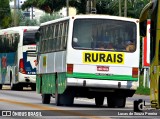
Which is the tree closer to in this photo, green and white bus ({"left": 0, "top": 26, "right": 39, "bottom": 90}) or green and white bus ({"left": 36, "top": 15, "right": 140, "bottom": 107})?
green and white bus ({"left": 0, "top": 26, "right": 39, "bottom": 90})

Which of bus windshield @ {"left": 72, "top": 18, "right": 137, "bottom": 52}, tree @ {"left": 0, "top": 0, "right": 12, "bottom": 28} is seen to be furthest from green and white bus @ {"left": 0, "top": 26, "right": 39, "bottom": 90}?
tree @ {"left": 0, "top": 0, "right": 12, "bottom": 28}

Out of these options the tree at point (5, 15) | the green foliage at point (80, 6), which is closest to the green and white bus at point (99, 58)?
the green foliage at point (80, 6)

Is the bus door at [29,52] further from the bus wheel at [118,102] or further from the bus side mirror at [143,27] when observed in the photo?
the bus side mirror at [143,27]

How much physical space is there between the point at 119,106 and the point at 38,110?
3.66 meters

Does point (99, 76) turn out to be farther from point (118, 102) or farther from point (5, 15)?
point (5, 15)

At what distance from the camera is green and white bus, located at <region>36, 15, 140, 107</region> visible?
91.5ft

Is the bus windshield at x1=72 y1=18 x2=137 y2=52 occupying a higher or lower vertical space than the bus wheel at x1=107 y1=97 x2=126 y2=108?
higher

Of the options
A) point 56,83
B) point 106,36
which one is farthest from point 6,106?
point 106,36

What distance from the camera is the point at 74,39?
28.0m

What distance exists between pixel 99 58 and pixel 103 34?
0.79 m

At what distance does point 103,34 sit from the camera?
28.2m

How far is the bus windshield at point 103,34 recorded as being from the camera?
27978 millimetres

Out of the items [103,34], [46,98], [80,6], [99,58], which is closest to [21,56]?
[46,98]

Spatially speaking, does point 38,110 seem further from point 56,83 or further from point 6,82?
point 6,82
